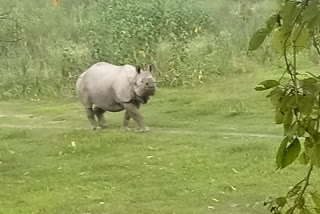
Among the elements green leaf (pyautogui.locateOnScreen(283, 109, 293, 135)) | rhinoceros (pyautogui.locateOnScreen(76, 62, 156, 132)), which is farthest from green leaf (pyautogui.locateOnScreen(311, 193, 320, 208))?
rhinoceros (pyautogui.locateOnScreen(76, 62, 156, 132))

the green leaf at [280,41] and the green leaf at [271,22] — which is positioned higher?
the green leaf at [271,22]

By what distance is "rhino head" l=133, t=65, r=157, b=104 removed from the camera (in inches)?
272

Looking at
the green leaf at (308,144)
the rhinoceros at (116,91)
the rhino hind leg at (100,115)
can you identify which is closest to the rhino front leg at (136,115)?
the rhinoceros at (116,91)

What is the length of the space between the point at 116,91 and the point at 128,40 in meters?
3.16

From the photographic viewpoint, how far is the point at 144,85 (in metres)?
6.91

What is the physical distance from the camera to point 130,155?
612 centimetres

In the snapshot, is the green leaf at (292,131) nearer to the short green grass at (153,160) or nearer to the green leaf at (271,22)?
the green leaf at (271,22)

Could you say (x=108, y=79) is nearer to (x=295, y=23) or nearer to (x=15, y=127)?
(x=15, y=127)

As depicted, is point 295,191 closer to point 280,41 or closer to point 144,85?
point 280,41

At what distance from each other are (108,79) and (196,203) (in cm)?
281

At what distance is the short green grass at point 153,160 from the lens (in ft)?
15.9

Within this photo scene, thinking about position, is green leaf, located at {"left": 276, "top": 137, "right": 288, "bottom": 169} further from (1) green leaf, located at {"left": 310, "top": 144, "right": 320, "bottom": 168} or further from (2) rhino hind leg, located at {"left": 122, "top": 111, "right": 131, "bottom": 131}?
(2) rhino hind leg, located at {"left": 122, "top": 111, "right": 131, "bottom": 131}

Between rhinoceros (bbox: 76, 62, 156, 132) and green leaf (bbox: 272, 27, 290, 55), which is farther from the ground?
green leaf (bbox: 272, 27, 290, 55)

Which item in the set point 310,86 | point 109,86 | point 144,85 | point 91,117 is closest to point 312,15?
point 310,86
